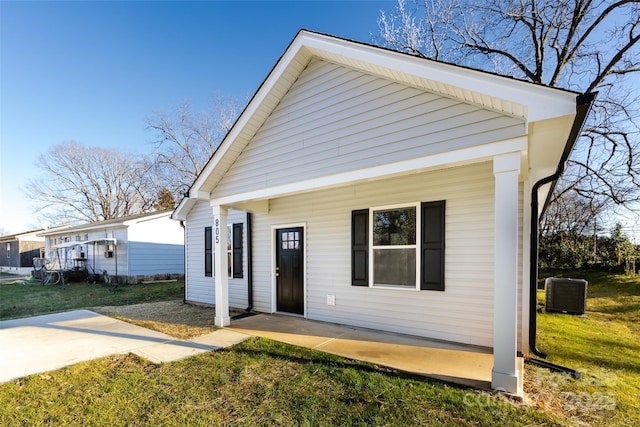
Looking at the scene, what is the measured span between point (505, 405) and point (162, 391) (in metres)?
3.54

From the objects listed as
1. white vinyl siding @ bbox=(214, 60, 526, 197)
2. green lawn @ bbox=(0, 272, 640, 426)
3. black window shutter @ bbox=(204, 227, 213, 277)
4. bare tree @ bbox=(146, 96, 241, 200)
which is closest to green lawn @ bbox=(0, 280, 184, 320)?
black window shutter @ bbox=(204, 227, 213, 277)

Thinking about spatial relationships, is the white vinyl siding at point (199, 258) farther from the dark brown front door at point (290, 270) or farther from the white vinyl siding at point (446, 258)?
the white vinyl siding at point (446, 258)

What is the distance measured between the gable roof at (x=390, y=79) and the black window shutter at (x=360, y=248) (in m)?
2.55

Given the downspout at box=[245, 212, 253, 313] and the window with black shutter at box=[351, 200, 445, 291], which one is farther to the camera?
the downspout at box=[245, 212, 253, 313]

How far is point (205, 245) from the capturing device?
8.78 metres

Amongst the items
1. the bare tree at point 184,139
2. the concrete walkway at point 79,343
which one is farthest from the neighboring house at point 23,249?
the concrete walkway at point 79,343

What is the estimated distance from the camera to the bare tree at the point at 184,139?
22.2 m

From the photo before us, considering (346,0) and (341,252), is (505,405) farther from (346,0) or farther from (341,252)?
(346,0)

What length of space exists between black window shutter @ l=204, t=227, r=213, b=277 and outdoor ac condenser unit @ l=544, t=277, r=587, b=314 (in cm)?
883

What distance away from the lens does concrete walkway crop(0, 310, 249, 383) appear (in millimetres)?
4152

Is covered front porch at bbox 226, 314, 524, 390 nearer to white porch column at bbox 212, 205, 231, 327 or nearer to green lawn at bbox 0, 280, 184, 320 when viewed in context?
white porch column at bbox 212, 205, 231, 327

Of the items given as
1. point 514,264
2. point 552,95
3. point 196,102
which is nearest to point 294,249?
point 514,264

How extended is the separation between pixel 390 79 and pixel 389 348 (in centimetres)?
387

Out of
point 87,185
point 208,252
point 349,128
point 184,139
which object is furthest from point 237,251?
point 87,185
